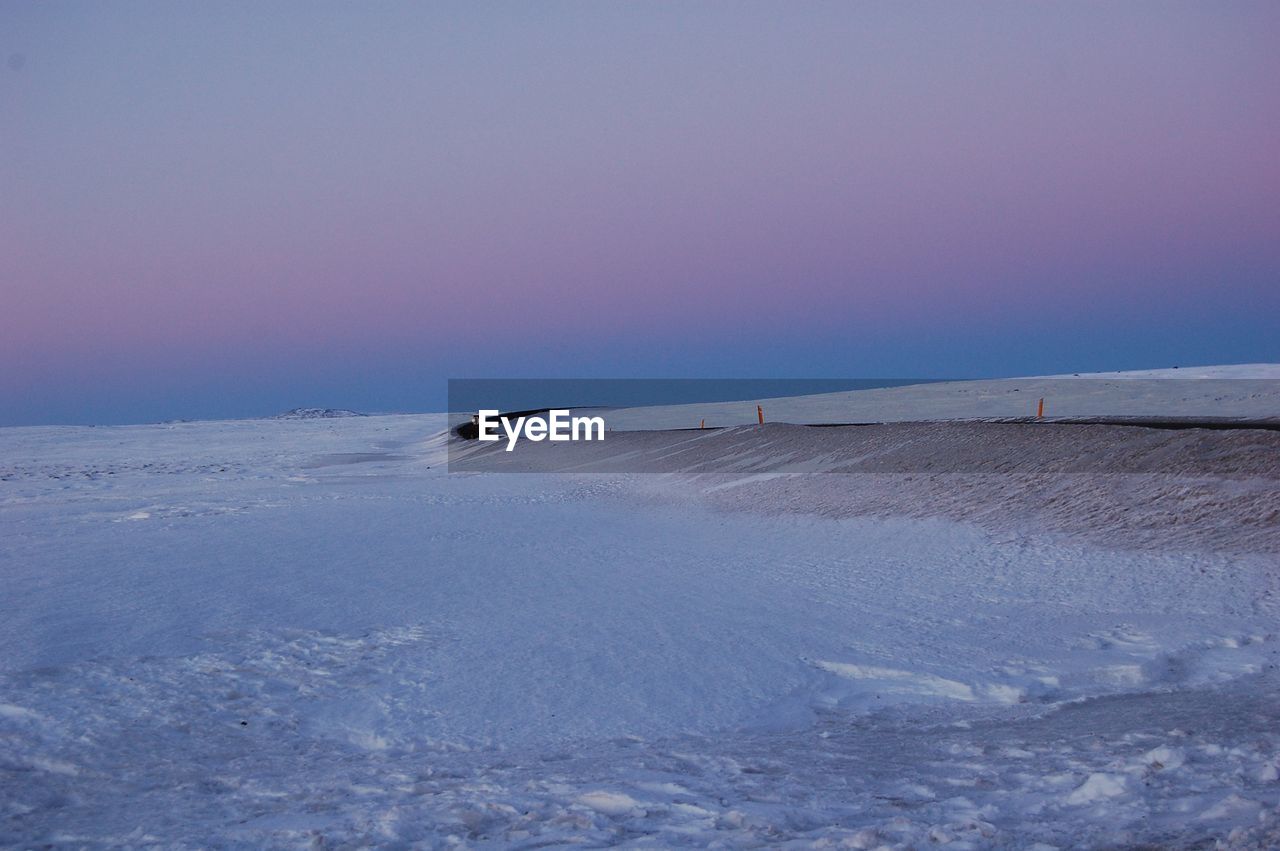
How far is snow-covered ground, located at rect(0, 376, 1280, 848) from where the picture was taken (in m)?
5.21

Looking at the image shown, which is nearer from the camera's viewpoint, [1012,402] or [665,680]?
[665,680]

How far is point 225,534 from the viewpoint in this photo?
17.3 meters

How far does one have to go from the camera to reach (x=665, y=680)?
828 cm

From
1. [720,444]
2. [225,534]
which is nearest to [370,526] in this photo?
[225,534]

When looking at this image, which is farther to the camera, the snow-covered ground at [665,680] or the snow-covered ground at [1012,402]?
the snow-covered ground at [1012,402]

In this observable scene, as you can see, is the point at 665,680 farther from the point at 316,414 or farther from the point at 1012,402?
the point at 316,414

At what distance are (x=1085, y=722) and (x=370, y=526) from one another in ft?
46.6

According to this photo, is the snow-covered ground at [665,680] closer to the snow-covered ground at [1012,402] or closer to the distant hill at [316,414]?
the snow-covered ground at [1012,402]


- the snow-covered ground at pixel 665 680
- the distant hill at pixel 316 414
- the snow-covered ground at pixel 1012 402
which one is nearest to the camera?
the snow-covered ground at pixel 665 680

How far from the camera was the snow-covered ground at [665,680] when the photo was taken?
17.1ft

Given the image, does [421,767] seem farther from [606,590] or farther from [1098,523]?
[1098,523]

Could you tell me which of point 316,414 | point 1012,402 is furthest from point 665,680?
point 316,414

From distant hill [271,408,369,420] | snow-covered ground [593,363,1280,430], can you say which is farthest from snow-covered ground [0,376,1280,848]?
distant hill [271,408,369,420]

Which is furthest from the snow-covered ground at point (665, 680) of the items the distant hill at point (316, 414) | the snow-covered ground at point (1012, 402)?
the distant hill at point (316, 414)
